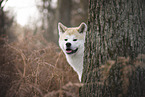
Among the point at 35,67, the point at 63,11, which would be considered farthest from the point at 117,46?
the point at 63,11

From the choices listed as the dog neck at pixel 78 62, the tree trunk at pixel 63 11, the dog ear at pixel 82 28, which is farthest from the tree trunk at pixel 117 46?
the tree trunk at pixel 63 11

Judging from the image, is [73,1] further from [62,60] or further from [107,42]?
[107,42]

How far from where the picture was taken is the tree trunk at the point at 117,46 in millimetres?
1521

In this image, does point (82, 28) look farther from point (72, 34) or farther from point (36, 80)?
point (36, 80)

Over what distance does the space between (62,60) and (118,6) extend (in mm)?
2459

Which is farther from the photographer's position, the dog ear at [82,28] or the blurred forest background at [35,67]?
the dog ear at [82,28]

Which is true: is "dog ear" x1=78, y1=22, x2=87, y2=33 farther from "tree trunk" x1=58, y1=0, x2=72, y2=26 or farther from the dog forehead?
"tree trunk" x1=58, y1=0, x2=72, y2=26

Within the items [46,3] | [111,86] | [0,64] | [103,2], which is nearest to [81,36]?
[103,2]

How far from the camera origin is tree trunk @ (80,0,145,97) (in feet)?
4.99

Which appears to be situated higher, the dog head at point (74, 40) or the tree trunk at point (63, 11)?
the tree trunk at point (63, 11)

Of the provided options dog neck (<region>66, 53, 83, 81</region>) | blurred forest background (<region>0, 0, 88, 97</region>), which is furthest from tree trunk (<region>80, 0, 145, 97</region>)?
dog neck (<region>66, 53, 83, 81</region>)

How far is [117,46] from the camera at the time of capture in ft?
5.16

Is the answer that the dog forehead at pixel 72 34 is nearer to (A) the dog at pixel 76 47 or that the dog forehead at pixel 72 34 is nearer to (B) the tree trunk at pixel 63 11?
(A) the dog at pixel 76 47

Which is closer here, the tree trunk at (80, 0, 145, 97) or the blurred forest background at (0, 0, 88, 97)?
the tree trunk at (80, 0, 145, 97)
